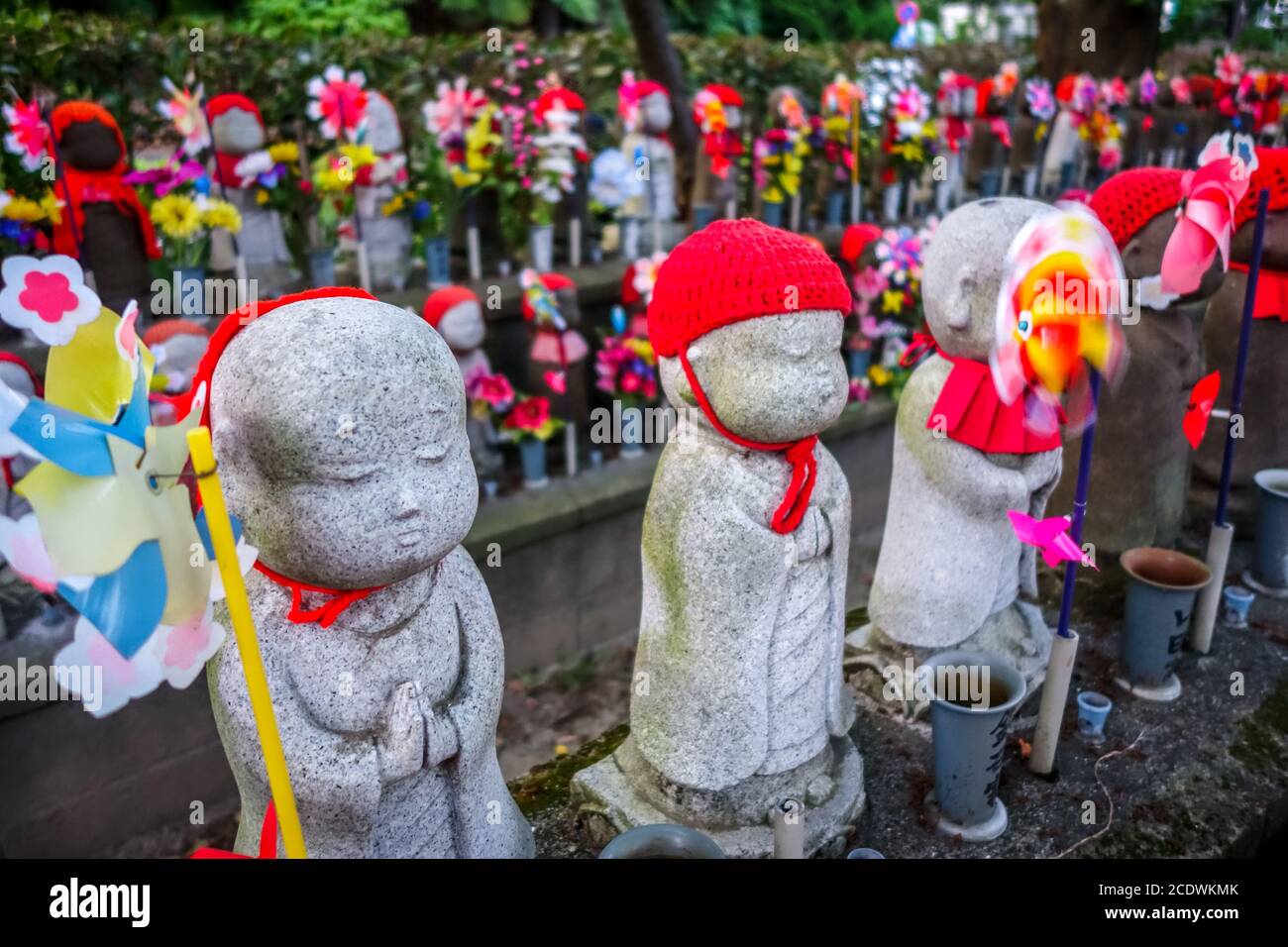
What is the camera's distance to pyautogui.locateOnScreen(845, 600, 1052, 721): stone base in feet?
10.5

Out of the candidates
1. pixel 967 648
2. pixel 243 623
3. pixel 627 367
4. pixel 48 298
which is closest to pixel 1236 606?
pixel 967 648

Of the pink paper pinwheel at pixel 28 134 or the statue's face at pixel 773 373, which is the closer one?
the statue's face at pixel 773 373

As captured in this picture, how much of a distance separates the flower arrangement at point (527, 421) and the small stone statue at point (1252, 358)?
2859 mm

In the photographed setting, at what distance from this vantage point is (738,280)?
2268 millimetres

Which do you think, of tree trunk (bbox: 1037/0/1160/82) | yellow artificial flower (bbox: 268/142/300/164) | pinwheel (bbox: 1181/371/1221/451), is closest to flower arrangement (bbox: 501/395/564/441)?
yellow artificial flower (bbox: 268/142/300/164)

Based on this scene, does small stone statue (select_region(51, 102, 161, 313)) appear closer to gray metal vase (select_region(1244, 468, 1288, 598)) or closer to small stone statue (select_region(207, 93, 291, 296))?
small stone statue (select_region(207, 93, 291, 296))

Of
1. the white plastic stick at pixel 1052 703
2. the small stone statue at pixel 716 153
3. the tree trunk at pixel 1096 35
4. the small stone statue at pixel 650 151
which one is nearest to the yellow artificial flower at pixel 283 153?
the small stone statue at pixel 650 151

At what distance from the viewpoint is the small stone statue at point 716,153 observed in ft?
18.3

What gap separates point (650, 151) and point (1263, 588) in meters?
3.66

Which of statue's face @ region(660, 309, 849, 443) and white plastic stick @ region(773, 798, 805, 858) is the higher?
statue's face @ region(660, 309, 849, 443)

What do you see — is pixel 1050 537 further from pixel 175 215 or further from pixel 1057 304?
pixel 175 215

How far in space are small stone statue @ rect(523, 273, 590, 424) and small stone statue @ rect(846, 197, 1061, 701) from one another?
6.82 feet

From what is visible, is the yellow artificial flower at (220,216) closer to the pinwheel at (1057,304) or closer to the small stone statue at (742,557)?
the small stone statue at (742,557)
